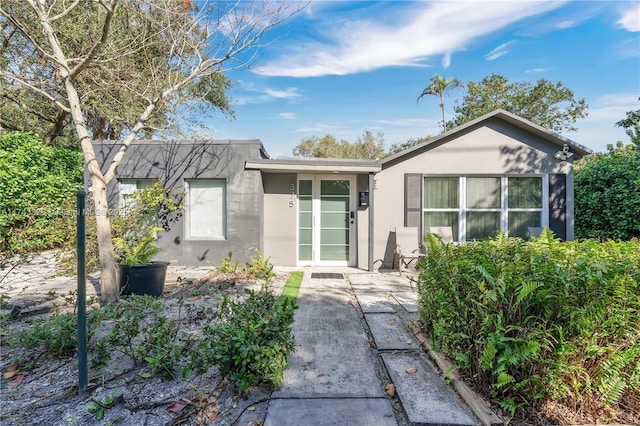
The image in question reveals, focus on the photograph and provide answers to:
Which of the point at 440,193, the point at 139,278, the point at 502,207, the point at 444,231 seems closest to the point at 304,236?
the point at 444,231

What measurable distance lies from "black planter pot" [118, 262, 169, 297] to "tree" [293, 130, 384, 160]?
2184 cm

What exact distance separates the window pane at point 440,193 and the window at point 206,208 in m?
4.68

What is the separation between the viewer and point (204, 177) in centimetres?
682

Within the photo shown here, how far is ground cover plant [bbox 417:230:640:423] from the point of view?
1.88 m

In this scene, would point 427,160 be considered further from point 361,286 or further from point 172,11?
point 172,11

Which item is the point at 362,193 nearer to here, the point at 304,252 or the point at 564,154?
the point at 304,252

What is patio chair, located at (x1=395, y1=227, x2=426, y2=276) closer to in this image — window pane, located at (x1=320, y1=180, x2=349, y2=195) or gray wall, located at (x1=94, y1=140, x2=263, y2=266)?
window pane, located at (x1=320, y1=180, x2=349, y2=195)

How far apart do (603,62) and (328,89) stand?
9533 mm

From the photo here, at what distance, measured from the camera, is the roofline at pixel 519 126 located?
6.75 meters

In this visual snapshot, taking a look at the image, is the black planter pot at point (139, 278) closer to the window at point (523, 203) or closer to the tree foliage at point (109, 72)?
the tree foliage at point (109, 72)

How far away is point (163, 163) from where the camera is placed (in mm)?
6855

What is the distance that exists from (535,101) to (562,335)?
21327mm

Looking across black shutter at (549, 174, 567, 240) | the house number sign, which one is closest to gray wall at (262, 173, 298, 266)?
the house number sign

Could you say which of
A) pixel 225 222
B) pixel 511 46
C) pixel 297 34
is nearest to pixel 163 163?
pixel 225 222
